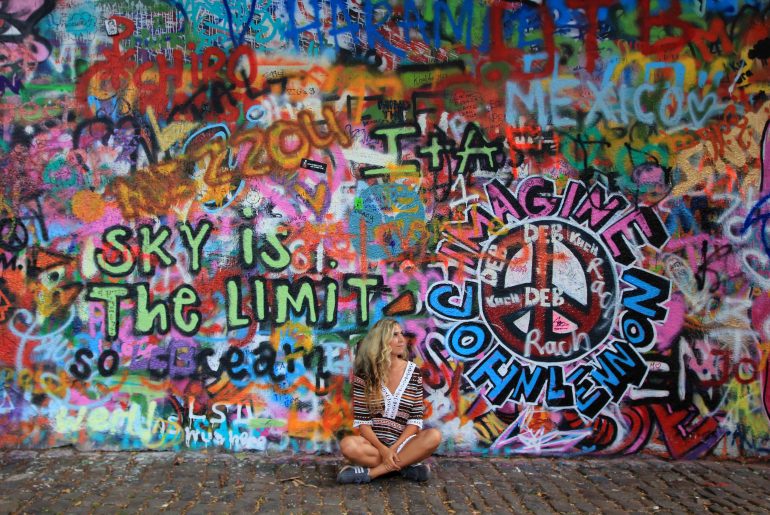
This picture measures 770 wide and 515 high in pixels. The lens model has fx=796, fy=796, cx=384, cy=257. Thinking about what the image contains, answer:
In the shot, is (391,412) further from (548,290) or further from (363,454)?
(548,290)

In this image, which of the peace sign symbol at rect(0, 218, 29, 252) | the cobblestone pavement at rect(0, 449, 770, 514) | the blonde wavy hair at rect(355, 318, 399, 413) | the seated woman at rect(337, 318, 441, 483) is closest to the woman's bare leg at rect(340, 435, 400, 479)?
the seated woman at rect(337, 318, 441, 483)

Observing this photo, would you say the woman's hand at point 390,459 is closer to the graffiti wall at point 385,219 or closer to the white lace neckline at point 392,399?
the white lace neckline at point 392,399

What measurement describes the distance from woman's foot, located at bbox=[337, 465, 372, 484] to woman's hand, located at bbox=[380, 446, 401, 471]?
6.9 inches

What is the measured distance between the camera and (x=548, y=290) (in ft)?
23.1

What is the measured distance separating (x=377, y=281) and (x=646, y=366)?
2.47 meters

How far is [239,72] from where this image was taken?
704 centimetres

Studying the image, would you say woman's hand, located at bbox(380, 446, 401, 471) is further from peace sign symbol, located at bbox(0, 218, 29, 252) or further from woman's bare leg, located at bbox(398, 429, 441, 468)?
peace sign symbol, located at bbox(0, 218, 29, 252)

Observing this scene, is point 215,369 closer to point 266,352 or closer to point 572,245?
point 266,352

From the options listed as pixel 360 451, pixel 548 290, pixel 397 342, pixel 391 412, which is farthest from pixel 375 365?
pixel 548 290

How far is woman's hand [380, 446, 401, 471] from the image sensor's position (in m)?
6.33

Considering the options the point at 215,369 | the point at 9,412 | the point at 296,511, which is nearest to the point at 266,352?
the point at 215,369

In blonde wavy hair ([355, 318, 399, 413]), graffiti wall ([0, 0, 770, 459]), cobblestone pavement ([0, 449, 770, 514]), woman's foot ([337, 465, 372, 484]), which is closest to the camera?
cobblestone pavement ([0, 449, 770, 514])

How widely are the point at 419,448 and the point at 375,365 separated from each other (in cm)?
74

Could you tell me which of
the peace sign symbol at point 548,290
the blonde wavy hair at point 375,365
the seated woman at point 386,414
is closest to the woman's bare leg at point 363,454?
the seated woman at point 386,414
